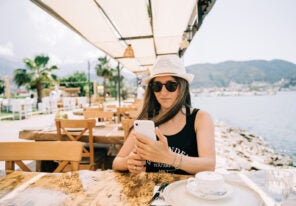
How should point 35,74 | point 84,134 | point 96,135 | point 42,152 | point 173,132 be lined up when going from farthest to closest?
point 35,74 < point 84,134 < point 96,135 < point 173,132 < point 42,152

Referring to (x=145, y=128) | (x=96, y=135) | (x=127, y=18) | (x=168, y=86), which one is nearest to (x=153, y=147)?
(x=145, y=128)

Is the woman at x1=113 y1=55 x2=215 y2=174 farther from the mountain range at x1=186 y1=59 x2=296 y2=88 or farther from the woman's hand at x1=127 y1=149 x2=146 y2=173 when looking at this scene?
the mountain range at x1=186 y1=59 x2=296 y2=88

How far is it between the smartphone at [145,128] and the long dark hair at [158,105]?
646 mm

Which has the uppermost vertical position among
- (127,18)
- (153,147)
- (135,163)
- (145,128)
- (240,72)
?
(240,72)

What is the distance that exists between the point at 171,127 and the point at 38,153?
93 centimetres

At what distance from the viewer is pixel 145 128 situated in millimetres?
1203

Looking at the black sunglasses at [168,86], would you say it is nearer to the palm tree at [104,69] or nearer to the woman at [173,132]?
the woman at [173,132]

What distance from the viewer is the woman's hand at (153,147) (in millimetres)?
1235

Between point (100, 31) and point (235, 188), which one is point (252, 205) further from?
point (100, 31)

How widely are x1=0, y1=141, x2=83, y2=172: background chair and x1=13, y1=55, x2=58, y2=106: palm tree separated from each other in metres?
18.6

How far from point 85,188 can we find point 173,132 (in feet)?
2.69

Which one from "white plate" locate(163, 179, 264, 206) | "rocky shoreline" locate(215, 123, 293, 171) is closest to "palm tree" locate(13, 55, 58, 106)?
"rocky shoreline" locate(215, 123, 293, 171)

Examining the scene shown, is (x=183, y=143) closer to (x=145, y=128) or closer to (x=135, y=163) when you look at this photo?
(x=135, y=163)

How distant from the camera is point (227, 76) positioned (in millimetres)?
57219
